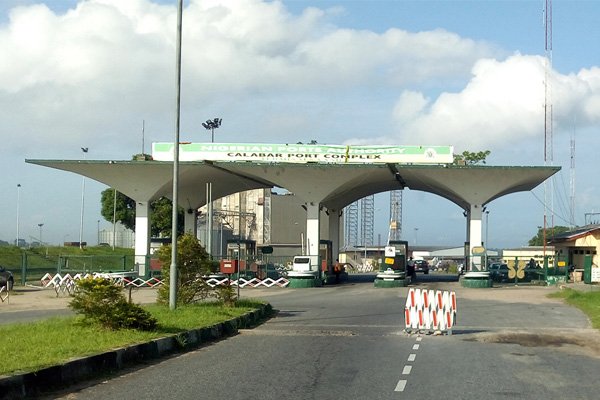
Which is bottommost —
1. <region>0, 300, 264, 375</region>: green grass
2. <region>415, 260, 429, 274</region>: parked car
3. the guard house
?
<region>415, 260, 429, 274</region>: parked car

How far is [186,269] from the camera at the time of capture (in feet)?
71.5

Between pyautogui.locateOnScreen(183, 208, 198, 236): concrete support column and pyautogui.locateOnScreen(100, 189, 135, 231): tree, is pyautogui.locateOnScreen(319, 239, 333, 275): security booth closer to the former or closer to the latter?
pyautogui.locateOnScreen(183, 208, 198, 236): concrete support column

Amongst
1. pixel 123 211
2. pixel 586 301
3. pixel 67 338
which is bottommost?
pixel 586 301

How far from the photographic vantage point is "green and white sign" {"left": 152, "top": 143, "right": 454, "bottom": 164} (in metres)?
44.9

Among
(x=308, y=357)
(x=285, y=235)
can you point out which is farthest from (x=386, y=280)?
(x=285, y=235)

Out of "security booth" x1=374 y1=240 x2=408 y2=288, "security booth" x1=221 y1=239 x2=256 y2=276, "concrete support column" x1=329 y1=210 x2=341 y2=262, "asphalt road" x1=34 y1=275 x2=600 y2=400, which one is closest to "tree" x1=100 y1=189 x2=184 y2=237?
"security booth" x1=221 y1=239 x2=256 y2=276

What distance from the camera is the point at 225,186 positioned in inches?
2176

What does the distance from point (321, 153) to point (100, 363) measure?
34379 mm

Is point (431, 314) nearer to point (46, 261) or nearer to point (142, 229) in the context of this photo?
point (142, 229)

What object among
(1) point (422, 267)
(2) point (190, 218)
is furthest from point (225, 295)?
(1) point (422, 267)

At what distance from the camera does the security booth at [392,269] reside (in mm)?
42406

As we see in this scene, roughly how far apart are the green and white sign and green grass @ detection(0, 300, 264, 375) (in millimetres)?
26470

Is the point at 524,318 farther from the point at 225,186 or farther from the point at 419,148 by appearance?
the point at 225,186

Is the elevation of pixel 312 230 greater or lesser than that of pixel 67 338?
greater
